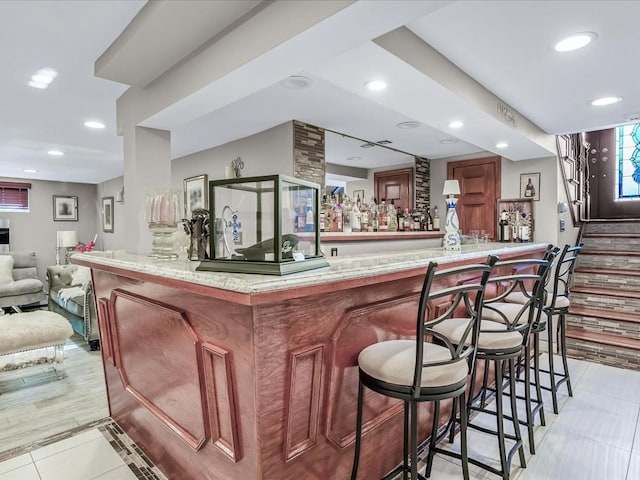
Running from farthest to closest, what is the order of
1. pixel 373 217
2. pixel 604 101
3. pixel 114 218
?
1. pixel 114 218
2. pixel 373 217
3. pixel 604 101

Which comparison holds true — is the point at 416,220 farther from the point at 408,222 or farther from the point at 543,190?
the point at 543,190

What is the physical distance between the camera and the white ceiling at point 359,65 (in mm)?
1716

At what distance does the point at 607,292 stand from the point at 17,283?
8137 mm

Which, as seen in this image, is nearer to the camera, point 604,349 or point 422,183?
point 604,349

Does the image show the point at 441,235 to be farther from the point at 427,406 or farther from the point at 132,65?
the point at 132,65

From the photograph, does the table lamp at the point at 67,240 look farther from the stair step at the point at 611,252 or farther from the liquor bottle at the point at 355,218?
the stair step at the point at 611,252

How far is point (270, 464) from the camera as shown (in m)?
1.27

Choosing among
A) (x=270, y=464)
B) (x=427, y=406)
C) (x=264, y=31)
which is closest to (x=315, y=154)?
(x=264, y=31)

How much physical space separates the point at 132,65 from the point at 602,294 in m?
4.79

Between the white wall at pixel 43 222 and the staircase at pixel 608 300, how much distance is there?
8793mm

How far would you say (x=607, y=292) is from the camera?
4.01 m

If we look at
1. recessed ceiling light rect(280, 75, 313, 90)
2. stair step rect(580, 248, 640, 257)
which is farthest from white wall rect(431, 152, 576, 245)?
recessed ceiling light rect(280, 75, 313, 90)

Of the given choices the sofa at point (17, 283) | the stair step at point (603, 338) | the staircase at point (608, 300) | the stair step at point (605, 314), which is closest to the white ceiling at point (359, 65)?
the staircase at point (608, 300)

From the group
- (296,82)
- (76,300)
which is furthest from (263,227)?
(76,300)
